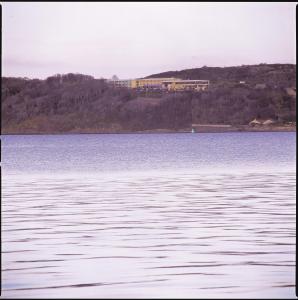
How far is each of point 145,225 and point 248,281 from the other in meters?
8.72

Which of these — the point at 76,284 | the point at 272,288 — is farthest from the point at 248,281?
the point at 76,284

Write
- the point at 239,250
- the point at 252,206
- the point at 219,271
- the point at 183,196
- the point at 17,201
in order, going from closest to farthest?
the point at 219,271, the point at 239,250, the point at 252,206, the point at 17,201, the point at 183,196

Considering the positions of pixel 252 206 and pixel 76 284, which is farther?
pixel 252 206

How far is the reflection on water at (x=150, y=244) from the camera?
1305cm

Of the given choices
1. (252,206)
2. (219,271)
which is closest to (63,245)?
(219,271)

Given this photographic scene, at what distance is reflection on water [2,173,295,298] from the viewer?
13055mm

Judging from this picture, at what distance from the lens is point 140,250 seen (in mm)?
17109

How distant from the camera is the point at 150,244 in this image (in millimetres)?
18078

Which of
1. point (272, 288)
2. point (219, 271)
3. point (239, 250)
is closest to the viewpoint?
point (272, 288)

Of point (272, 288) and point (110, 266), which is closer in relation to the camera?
point (272, 288)

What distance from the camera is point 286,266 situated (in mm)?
14750

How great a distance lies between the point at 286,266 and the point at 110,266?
8.13ft

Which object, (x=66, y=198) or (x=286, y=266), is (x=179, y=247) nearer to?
(x=286, y=266)

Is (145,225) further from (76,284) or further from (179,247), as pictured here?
(76,284)
